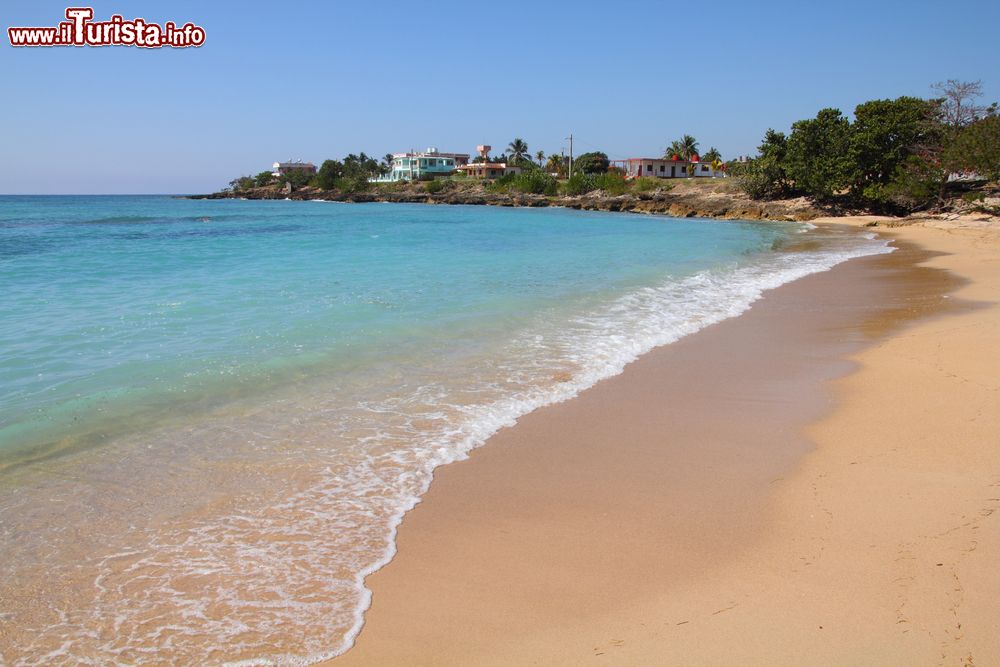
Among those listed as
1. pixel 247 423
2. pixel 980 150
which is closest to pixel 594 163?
pixel 980 150

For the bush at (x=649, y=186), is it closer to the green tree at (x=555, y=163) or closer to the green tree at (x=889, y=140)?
the green tree at (x=889, y=140)

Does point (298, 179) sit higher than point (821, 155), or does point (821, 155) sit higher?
point (298, 179)

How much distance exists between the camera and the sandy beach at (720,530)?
281 centimetres

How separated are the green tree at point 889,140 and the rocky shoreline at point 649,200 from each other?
3838 millimetres

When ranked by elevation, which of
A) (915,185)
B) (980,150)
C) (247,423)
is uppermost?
(980,150)

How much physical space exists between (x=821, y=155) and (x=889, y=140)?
4232 mm

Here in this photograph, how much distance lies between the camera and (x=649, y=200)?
205 ft

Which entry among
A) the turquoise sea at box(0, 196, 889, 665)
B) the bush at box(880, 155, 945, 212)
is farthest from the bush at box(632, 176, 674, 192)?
the turquoise sea at box(0, 196, 889, 665)

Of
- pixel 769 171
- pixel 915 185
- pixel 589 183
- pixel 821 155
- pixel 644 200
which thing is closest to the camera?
pixel 915 185

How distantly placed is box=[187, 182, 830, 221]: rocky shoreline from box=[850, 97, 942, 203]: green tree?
12.6 ft

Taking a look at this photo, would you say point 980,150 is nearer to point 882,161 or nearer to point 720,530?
point 882,161

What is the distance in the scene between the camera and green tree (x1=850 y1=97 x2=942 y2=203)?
4047 centimetres

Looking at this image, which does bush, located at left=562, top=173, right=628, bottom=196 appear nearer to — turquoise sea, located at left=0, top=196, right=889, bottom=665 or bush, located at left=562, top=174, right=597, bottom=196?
bush, located at left=562, top=174, right=597, bottom=196

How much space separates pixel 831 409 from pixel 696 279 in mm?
9500
